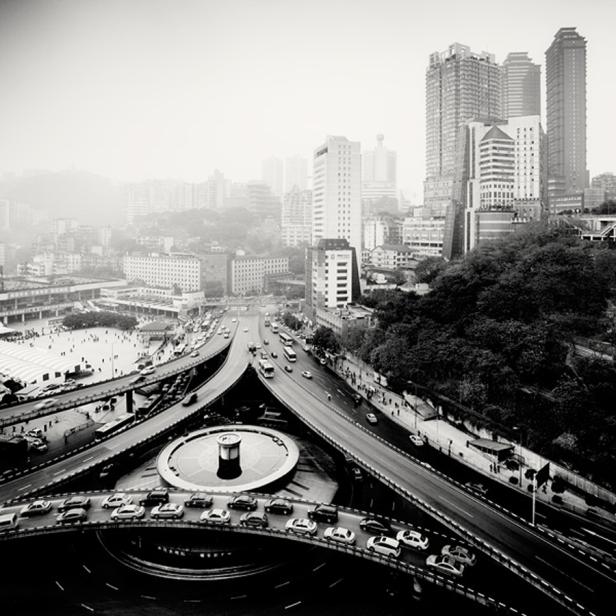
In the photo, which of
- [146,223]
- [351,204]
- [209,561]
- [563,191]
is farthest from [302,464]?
[146,223]

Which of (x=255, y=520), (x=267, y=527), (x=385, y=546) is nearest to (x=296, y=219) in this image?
(x=255, y=520)

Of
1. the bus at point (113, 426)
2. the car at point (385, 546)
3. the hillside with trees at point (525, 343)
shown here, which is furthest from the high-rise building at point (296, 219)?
the car at point (385, 546)

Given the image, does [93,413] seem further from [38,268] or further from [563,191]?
[38,268]

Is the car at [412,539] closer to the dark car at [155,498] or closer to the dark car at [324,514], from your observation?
the dark car at [324,514]

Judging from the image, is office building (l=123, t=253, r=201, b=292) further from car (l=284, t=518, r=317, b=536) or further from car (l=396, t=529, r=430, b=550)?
car (l=396, t=529, r=430, b=550)

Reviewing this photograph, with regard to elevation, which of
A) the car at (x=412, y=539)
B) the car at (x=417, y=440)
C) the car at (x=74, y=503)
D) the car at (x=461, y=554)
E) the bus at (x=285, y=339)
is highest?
the bus at (x=285, y=339)

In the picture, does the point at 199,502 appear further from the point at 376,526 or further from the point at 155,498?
the point at 376,526
